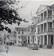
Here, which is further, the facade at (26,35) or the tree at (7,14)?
the facade at (26,35)

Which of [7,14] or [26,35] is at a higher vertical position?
[7,14]

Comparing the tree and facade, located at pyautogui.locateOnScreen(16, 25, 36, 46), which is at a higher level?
the tree

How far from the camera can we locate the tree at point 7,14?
6.84ft

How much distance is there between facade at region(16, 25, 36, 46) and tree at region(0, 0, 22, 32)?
0.16 m

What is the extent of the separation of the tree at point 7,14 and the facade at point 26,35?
160 millimetres

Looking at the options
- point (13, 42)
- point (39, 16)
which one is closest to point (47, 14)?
point (39, 16)

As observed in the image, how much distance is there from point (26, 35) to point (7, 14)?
374 millimetres

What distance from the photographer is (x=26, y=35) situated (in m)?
2.31

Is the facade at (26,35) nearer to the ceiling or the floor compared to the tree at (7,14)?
nearer to the floor

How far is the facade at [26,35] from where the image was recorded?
2.25 meters

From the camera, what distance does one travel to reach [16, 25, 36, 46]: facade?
2.25 meters

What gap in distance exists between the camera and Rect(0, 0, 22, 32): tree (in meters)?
2.09

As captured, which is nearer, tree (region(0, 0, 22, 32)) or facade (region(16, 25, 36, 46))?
tree (region(0, 0, 22, 32))

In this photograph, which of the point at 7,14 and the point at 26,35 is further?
the point at 26,35
